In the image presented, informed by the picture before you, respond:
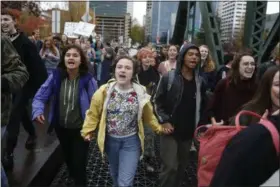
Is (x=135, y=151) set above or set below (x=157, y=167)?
above

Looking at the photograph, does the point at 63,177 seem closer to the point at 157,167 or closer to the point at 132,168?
the point at 157,167

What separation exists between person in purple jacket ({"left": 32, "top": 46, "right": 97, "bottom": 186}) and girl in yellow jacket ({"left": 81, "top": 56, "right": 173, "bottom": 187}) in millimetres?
377

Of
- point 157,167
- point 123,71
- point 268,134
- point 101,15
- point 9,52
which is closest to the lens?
point 268,134

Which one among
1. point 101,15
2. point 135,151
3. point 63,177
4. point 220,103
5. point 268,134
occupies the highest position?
point 101,15

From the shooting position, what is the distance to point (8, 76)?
A: 295 centimetres

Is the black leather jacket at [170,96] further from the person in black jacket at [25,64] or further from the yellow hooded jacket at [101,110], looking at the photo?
the person in black jacket at [25,64]

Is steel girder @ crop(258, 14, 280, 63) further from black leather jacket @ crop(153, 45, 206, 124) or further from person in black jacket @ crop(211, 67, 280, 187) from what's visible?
person in black jacket @ crop(211, 67, 280, 187)

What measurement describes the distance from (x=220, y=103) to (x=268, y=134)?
238 centimetres

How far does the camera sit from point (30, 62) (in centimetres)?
469

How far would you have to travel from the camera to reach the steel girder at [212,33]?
8.21 metres

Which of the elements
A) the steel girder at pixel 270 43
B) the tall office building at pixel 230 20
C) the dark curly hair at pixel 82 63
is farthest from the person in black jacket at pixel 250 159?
the tall office building at pixel 230 20

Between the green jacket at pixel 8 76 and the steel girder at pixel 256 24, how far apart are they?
18.9 feet

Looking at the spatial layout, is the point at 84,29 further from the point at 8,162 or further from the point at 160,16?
the point at 160,16

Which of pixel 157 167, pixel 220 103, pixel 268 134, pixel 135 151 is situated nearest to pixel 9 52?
pixel 135 151
